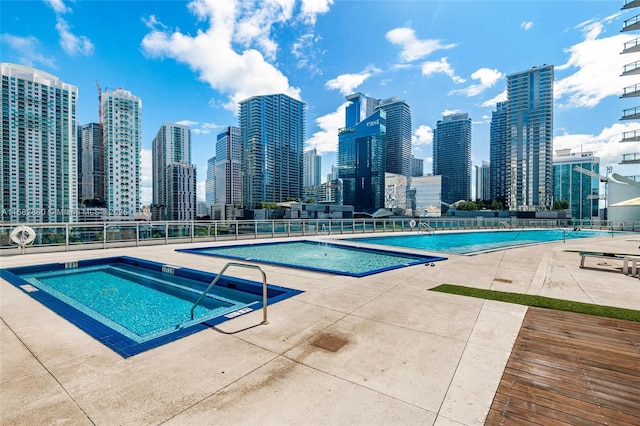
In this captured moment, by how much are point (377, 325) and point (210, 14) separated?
651 inches

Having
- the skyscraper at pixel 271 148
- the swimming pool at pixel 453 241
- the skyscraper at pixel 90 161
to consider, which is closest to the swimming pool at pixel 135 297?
the swimming pool at pixel 453 241

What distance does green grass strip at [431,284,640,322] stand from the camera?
4266 millimetres

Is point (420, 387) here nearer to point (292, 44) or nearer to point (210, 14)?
point (210, 14)

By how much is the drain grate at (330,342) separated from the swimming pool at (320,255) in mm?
4706

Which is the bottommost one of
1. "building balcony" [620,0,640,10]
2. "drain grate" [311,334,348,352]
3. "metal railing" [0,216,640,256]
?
"drain grate" [311,334,348,352]

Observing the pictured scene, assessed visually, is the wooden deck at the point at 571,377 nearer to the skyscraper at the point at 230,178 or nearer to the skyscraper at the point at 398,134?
the skyscraper at the point at 230,178

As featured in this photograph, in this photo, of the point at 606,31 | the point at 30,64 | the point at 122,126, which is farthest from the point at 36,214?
the point at 606,31

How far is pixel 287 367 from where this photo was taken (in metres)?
2.77

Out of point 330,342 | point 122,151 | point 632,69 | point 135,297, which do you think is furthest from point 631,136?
point 122,151

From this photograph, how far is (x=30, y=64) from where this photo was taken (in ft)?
268

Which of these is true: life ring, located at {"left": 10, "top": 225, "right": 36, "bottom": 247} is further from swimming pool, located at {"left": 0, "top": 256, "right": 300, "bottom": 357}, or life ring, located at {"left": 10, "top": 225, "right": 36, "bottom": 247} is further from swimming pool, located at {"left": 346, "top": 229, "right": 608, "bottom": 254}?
swimming pool, located at {"left": 346, "top": 229, "right": 608, "bottom": 254}

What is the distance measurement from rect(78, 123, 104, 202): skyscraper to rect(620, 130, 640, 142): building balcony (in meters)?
159

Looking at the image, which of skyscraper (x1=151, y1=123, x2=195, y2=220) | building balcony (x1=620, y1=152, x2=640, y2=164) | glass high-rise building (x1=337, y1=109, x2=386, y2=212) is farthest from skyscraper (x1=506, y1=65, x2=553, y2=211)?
skyscraper (x1=151, y1=123, x2=195, y2=220)

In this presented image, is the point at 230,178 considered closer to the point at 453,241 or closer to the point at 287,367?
the point at 453,241
